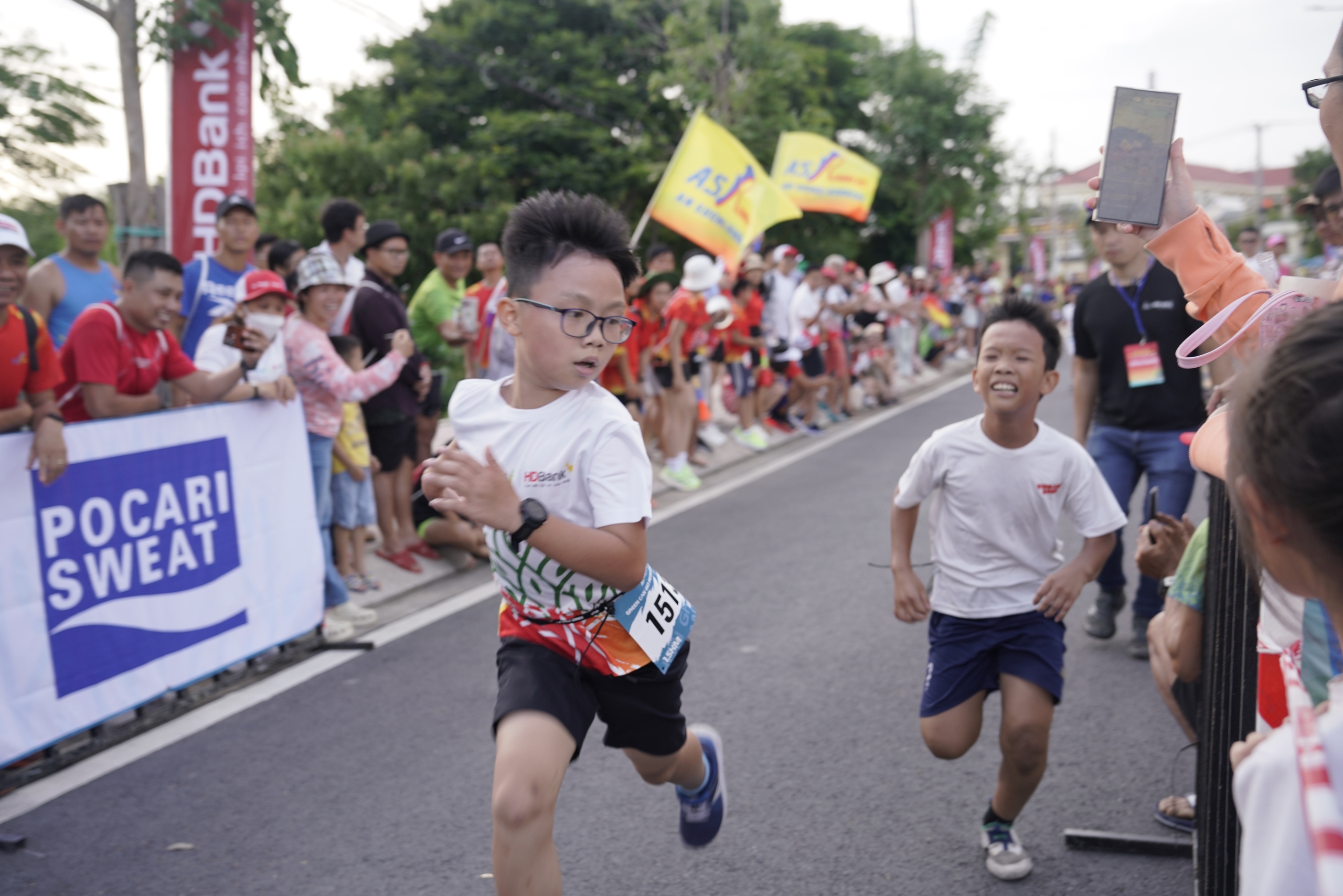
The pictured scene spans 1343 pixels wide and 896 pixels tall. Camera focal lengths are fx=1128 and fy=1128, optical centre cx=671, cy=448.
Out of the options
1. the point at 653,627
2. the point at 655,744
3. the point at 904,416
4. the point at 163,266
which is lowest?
the point at 904,416

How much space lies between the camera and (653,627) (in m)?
2.85

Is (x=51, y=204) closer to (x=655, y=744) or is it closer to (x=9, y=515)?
(x=9, y=515)

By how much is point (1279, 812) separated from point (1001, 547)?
2.38m

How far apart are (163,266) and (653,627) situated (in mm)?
3473

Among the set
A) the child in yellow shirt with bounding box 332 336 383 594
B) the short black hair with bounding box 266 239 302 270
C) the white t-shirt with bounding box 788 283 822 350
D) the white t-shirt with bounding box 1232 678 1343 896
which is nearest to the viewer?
the white t-shirt with bounding box 1232 678 1343 896

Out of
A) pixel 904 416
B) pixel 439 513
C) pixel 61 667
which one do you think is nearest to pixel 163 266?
pixel 61 667

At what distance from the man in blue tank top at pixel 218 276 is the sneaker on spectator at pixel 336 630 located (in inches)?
68.8

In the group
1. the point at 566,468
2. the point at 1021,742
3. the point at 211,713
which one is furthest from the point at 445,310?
the point at 1021,742

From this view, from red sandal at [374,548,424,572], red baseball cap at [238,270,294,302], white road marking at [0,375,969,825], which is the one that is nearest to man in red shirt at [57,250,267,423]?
red baseball cap at [238,270,294,302]

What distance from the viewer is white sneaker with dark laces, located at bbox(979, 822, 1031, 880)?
10.7 ft

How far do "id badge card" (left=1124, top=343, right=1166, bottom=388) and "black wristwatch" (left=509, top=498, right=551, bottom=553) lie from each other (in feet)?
11.9

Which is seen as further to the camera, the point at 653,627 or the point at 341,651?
the point at 341,651

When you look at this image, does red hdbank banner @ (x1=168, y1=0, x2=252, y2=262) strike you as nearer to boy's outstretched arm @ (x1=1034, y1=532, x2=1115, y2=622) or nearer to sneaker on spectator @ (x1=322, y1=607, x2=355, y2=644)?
sneaker on spectator @ (x1=322, y1=607, x2=355, y2=644)

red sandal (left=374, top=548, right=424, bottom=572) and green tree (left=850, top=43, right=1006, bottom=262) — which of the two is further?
green tree (left=850, top=43, right=1006, bottom=262)
